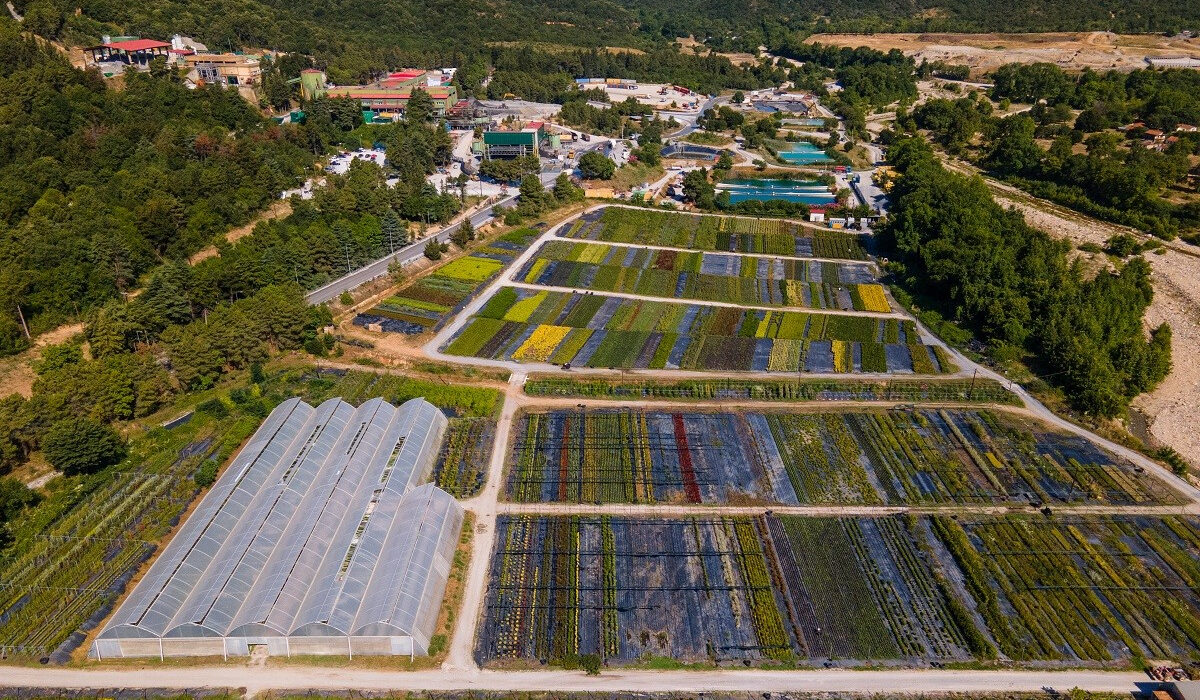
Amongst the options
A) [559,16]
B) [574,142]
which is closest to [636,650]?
[574,142]

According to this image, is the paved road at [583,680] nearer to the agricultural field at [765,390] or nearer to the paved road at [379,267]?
the agricultural field at [765,390]

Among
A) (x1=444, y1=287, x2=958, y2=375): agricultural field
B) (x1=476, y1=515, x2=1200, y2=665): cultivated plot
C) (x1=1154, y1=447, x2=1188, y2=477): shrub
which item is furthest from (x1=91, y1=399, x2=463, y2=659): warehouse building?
(x1=1154, y1=447, x2=1188, y2=477): shrub

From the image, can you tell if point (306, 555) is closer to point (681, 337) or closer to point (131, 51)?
point (681, 337)

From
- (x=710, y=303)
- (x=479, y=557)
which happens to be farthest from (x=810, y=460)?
(x=710, y=303)

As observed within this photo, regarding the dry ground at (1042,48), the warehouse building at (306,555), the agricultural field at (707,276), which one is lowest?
the warehouse building at (306,555)

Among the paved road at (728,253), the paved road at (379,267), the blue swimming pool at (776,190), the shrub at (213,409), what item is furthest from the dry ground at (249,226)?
the blue swimming pool at (776,190)
